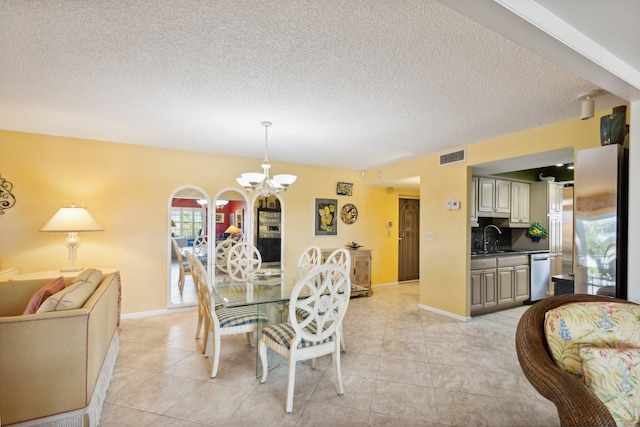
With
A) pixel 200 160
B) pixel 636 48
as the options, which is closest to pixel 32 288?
pixel 200 160

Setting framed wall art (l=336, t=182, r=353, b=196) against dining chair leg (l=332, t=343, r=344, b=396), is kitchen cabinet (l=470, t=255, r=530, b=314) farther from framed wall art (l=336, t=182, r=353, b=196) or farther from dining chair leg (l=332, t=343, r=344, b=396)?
dining chair leg (l=332, t=343, r=344, b=396)

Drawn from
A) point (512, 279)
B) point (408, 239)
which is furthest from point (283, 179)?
point (408, 239)

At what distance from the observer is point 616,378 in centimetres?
130

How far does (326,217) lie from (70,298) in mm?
4202

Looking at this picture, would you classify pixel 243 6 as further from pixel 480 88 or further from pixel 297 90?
pixel 480 88

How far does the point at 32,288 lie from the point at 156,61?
2.30 metres

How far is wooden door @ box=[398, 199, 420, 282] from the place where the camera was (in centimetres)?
675

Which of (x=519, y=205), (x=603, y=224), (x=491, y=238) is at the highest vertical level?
(x=519, y=205)

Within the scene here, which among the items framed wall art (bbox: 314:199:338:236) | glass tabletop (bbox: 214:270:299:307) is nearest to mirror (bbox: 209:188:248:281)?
Answer: glass tabletop (bbox: 214:270:299:307)

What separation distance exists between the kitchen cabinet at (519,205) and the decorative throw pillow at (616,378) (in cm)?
425

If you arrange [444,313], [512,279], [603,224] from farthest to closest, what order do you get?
[512,279] → [444,313] → [603,224]

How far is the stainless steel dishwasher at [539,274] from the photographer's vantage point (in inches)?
192

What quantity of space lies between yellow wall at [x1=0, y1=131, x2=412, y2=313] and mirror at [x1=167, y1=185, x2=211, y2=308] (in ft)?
0.31

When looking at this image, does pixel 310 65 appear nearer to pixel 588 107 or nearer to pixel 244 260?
pixel 588 107
